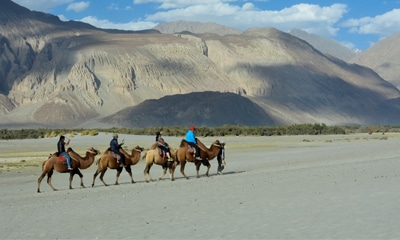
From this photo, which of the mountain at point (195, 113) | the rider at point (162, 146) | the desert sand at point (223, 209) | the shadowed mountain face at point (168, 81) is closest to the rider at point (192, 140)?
the rider at point (162, 146)

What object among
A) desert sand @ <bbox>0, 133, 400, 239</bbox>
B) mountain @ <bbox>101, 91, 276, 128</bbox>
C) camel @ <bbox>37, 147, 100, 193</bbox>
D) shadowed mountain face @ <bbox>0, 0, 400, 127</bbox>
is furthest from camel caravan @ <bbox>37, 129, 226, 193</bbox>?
shadowed mountain face @ <bbox>0, 0, 400, 127</bbox>

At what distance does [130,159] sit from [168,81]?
5193 inches

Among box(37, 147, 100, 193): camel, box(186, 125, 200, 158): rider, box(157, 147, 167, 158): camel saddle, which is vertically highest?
box(186, 125, 200, 158): rider

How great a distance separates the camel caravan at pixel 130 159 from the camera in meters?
19.1

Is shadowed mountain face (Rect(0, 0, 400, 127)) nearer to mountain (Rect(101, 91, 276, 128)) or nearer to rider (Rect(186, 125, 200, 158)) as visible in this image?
mountain (Rect(101, 91, 276, 128))

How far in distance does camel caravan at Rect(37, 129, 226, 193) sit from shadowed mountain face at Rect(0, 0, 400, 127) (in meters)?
104

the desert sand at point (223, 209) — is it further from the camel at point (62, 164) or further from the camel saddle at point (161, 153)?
the camel saddle at point (161, 153)

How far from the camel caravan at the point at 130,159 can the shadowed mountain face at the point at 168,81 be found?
10374 cm

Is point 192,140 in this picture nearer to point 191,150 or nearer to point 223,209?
point 191,150

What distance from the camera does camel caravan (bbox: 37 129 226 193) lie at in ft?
62.8

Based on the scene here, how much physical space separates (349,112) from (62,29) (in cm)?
8738

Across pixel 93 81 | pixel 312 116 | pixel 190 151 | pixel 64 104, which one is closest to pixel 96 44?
pixel 93 81

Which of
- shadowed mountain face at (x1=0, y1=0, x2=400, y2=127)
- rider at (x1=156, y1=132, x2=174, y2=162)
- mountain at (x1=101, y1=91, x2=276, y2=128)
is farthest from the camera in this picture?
shadowed mountain face at (x1=0, y1=0, x2=400, y2=127)

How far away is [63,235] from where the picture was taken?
10484 mm
